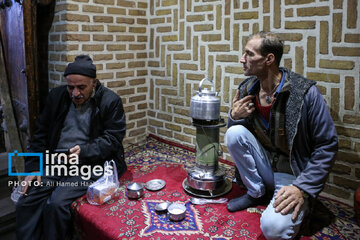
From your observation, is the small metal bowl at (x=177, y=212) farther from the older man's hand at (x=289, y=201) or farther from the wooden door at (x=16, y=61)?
the wooden door at (x=16, y=61)

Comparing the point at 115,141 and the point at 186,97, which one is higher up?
the point at 186,97

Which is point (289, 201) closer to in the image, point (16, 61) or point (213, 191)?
point (213, 191)

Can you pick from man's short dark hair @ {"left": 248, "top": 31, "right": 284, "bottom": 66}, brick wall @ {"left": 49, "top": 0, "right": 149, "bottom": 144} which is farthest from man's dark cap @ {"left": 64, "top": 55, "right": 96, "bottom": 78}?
man's short dark hair @ {"left": 248, "top": 31, "right": 284, "bottom": 66}

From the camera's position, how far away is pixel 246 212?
2.29 metres

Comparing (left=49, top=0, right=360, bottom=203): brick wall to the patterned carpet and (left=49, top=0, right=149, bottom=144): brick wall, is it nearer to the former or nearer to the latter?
(left=49, top=0, right=149, bottom=144): brick wall

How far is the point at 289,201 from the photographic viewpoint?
1898mm

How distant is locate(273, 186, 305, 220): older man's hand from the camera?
1883mm

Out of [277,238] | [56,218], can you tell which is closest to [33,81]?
[56,218]

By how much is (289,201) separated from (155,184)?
1209 mm

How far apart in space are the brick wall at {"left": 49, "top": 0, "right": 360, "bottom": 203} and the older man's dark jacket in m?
0.69

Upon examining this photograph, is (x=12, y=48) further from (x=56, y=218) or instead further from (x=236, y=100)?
(x=236, y=100)

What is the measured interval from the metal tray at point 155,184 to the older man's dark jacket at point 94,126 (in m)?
0.40

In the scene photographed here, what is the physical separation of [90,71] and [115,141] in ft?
2.02

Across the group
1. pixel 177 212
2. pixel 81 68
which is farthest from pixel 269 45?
pixel 81 68
